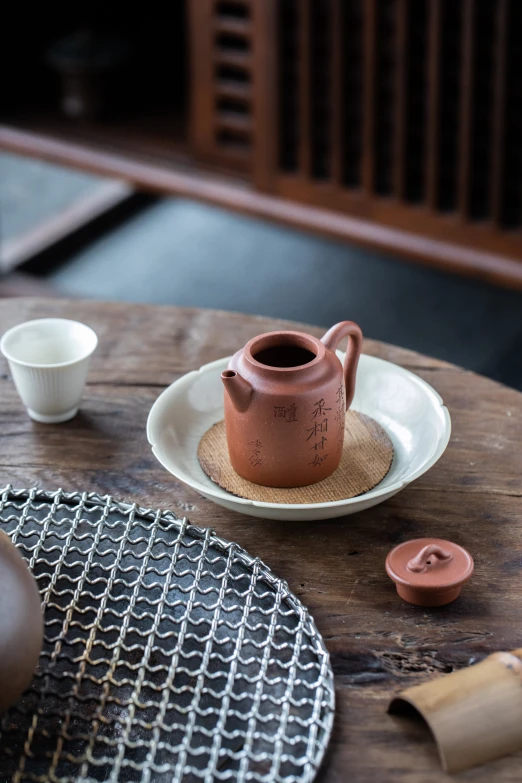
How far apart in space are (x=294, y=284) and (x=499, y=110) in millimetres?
827

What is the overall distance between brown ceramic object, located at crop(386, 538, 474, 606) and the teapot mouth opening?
0.20 m

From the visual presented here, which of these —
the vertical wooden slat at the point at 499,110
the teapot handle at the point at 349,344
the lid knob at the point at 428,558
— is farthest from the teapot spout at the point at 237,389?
the vertical wooden slat at the point at 499,110

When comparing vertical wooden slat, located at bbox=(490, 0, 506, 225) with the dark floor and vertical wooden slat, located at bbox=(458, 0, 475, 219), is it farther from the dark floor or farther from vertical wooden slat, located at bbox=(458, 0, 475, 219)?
the dark floor

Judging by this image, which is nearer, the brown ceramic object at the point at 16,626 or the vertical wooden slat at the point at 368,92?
the brown ceramic object at the point at 16,626

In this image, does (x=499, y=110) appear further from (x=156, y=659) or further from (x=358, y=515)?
(x=156, y=659)

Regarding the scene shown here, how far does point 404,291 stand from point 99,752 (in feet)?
6.38

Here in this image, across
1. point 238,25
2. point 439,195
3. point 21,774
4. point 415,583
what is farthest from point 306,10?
point 21,774

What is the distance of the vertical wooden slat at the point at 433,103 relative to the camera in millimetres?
1839

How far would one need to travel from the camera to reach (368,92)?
6.51 ft

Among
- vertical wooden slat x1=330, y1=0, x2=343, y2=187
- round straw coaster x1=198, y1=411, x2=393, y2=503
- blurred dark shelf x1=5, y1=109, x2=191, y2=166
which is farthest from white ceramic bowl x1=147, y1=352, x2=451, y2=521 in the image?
blurred dark shelf x1=5, y1=109, x2=191, y2=166

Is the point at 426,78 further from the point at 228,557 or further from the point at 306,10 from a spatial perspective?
the point at 228,557

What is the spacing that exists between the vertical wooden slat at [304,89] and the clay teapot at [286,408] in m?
1.34

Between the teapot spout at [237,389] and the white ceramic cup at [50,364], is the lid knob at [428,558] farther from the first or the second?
the white ceramic cup at [50,364]

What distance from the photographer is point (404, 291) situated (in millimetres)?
2486
